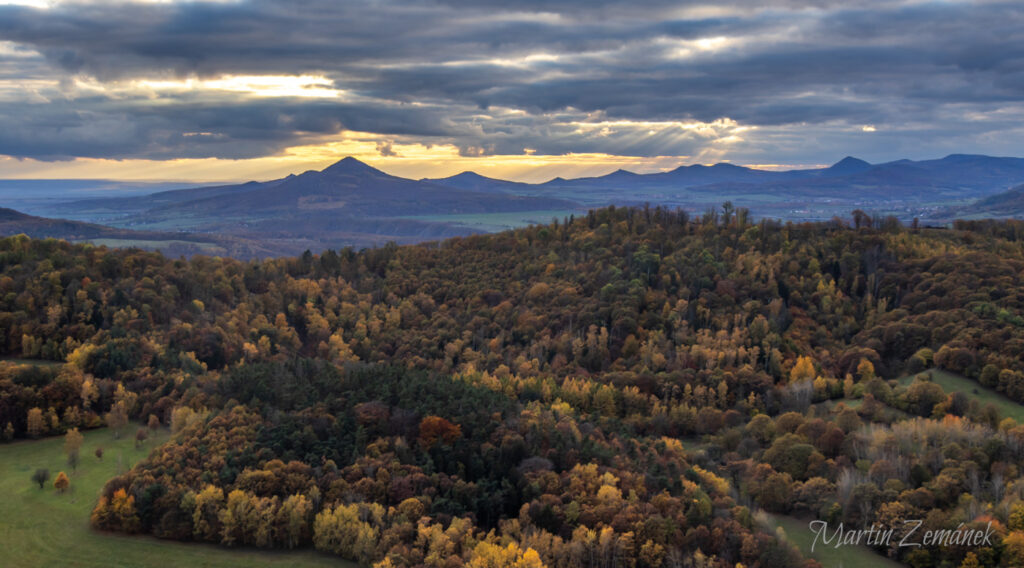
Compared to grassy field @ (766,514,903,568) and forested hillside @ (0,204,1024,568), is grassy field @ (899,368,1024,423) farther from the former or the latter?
grassy field @ (766,514,903,568)

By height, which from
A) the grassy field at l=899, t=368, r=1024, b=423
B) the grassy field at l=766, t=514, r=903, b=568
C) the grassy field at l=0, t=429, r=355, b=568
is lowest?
the grassy field at l=766, t=514, r=903, b=568

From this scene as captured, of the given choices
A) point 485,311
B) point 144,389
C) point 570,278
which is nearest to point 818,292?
point 570,278

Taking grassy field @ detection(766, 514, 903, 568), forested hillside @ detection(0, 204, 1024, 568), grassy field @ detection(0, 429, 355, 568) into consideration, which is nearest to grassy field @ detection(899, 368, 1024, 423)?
forested hillside @ detection(0, 204, 1024, 568)

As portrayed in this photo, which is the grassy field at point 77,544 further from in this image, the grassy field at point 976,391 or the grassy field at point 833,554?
the grassy field at point 976,391

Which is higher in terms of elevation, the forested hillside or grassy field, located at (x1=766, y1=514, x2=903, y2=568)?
the forested hillside

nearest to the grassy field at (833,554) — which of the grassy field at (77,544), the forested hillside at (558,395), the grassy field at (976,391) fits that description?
the forested hillside at (558,395)

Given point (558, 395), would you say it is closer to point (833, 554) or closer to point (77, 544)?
point (833, 554)
